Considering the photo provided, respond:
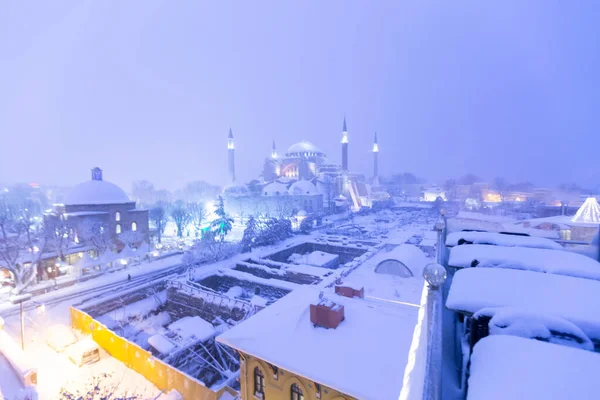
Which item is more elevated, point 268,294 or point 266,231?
point 266,231

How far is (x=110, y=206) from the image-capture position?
93.1ft

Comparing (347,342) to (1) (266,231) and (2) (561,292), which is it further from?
(1) (266,231)

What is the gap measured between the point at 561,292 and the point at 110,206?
109 ft

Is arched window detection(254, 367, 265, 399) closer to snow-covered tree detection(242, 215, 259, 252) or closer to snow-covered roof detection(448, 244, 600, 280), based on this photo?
snow-covered roof detection(448, 244, 600, 280)

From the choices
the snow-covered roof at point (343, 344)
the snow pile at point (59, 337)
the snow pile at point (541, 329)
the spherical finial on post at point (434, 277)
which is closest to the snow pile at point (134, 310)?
the snow pile at point (59, 337)

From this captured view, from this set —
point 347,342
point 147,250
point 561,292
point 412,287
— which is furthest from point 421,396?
point 147,250

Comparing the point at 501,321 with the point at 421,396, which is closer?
the point at 421,396

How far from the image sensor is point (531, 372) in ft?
4.26

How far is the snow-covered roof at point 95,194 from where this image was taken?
28.0 meters

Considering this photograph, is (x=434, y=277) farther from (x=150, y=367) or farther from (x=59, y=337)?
(x=59, y=337)

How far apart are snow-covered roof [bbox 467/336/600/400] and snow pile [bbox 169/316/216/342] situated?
14098mm

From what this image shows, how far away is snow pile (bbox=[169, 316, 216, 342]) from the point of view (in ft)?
44.2

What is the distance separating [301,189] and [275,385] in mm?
50068

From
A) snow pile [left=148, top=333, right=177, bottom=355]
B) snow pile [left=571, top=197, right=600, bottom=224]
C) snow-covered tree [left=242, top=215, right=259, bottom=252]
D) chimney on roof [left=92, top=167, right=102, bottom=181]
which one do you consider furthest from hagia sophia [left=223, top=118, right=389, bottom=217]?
snow pile [left=571, top=197, right=600, bottom=224]
